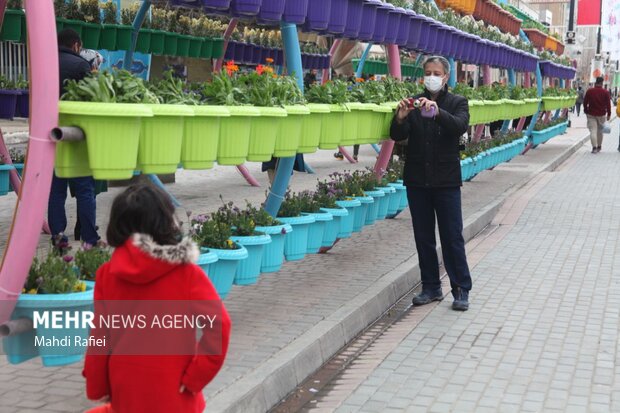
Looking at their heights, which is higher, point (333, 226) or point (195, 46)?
point (195, 46)

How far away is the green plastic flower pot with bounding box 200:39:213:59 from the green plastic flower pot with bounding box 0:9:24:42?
3.13m

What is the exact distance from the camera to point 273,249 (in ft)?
21.7

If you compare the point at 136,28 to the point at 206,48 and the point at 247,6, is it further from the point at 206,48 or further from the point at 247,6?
the point at 247,6

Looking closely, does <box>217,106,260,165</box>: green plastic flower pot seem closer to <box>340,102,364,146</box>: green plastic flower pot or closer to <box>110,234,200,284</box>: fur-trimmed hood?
<box>340,102,364,146</box>: green plastic flower pot

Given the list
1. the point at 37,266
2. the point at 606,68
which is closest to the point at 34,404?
the point at 37,266

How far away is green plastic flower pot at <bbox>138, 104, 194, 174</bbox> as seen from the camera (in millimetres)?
4605

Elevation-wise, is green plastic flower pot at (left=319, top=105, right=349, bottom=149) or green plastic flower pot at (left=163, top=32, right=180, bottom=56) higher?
green plastic flower pot at (left=163, top=32, right=180, bottom=56)

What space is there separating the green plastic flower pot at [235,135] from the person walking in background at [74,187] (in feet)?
7.50

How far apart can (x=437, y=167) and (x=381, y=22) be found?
5.57 ft

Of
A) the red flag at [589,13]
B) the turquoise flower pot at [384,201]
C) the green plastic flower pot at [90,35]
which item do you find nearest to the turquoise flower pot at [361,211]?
the turquoise flower pot at [384,201]

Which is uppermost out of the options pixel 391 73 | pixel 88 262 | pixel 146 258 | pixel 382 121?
pixel 391 73

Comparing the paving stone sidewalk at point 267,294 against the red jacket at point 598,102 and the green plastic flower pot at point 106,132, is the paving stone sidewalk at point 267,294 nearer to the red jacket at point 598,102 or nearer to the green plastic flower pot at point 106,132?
the green plastic flower pot at point 106,132

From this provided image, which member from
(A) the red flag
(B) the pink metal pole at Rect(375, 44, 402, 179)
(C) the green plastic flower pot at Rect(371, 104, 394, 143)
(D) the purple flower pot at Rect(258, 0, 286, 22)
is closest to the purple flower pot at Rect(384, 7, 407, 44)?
(C) the green plastic flower pot at Rect(371, 104, 394, 143)

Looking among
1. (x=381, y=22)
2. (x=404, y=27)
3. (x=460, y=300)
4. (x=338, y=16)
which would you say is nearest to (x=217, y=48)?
(x=404, y=27)
